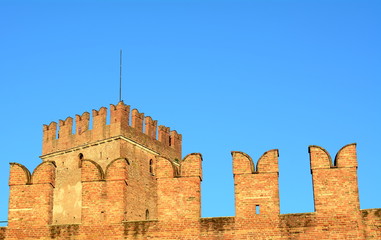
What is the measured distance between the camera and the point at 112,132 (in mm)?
44406

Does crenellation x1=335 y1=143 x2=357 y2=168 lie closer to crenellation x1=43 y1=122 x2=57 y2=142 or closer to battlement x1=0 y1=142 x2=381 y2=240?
battlement x1=0 y1=142 x2=381 y2=240

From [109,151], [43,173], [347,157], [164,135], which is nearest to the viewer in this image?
[347,157]

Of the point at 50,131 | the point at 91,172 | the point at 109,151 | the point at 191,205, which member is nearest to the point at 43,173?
the point at 91,172

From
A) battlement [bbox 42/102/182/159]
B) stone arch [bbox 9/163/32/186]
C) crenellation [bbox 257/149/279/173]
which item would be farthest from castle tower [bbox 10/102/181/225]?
crenellation [bbox 257/149/279/173]

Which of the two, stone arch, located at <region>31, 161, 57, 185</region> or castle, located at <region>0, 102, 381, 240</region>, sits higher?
stone arch, located at <region>31, 161, 57, 185</region>

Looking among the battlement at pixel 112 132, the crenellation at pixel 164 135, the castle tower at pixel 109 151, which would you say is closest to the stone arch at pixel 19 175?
the castle tower at pixel 109 151

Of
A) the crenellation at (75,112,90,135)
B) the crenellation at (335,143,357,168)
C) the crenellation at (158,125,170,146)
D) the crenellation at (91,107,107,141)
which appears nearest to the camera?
the crenellation at (335,143,357,168)

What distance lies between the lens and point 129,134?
44.7m

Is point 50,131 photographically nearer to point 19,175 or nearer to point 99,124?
point 99,124

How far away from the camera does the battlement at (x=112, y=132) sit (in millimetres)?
44719

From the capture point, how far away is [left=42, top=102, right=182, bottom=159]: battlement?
44.7m

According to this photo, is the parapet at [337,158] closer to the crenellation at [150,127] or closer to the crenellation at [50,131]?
the crenellation at [150,127]

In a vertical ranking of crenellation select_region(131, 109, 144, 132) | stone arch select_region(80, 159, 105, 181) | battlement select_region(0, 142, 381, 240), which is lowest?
battlement select_region(0, 142, 381, 240)

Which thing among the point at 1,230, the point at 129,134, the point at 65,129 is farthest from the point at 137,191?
the point at 1,230
